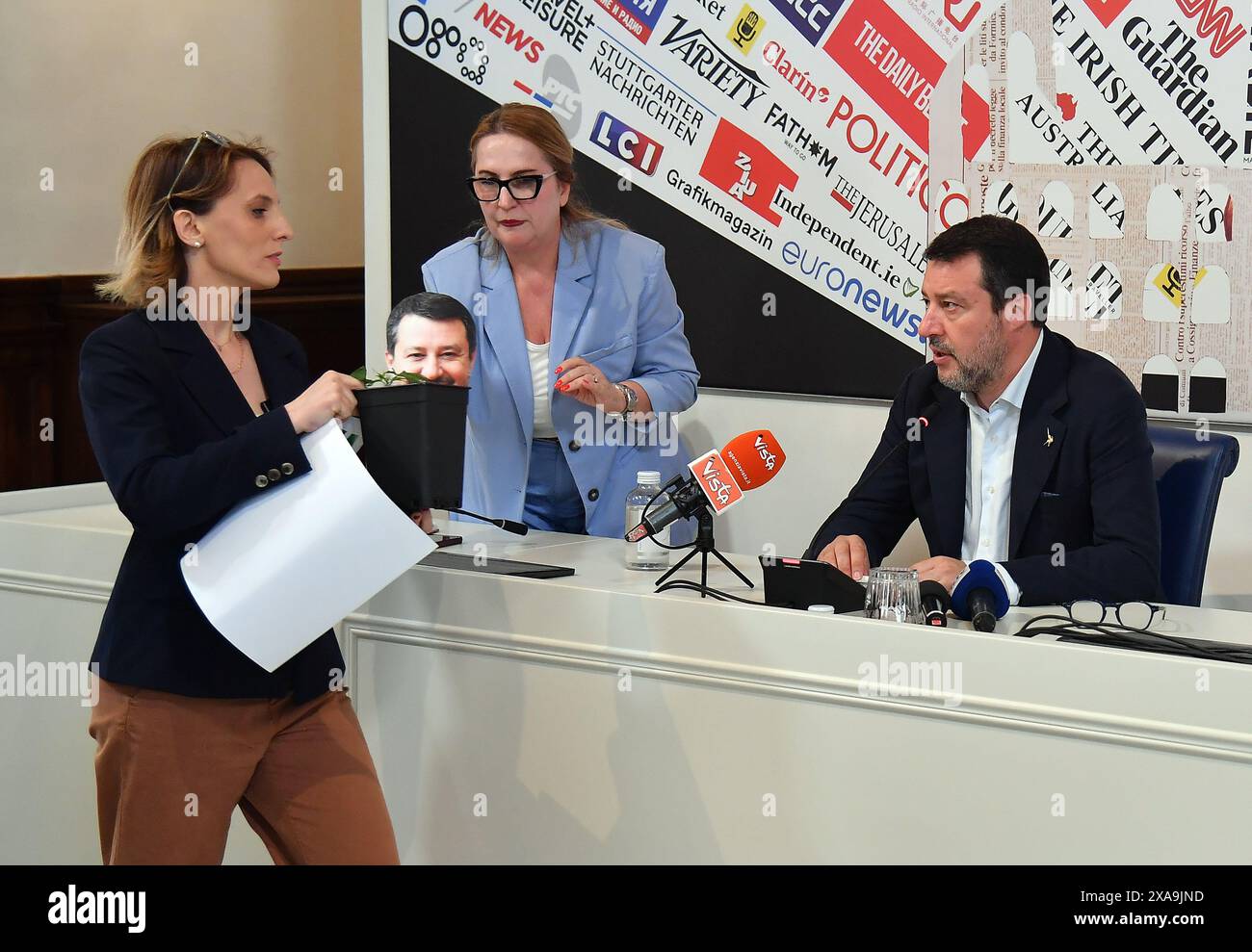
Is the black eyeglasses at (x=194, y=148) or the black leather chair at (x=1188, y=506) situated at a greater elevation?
the black eyeglasses at (x=194, y=148)

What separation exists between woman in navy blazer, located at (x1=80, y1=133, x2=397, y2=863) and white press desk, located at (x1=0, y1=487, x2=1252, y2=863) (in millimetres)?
426

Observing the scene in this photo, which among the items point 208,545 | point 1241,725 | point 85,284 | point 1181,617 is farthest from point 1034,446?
point 85,284

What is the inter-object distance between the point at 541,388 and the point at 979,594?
1252mm

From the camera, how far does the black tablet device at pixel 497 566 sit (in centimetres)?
259

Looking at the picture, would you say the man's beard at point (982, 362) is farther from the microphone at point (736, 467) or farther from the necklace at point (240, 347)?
the necklace at point (240, 347)

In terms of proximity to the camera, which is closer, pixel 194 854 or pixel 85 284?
pixel 194 854

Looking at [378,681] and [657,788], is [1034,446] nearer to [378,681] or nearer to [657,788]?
[657,788]

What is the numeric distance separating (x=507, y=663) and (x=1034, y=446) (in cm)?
108

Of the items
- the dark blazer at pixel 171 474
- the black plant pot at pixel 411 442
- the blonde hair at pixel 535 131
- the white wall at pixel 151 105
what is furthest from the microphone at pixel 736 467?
the white wall at pixel 151 105

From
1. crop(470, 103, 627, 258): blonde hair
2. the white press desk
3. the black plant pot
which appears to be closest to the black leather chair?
the white press desk

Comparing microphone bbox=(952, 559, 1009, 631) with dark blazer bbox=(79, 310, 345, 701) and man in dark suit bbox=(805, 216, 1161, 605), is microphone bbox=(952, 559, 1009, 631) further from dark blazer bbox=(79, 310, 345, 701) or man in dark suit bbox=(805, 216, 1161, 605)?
dark blazer bbox=(79, 310, 345, 701)

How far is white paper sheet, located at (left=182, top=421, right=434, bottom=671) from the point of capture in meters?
2.02

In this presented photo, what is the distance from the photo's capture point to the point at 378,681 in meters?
2.71
